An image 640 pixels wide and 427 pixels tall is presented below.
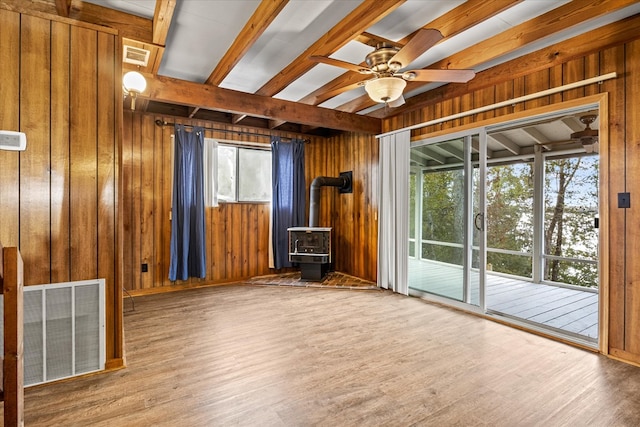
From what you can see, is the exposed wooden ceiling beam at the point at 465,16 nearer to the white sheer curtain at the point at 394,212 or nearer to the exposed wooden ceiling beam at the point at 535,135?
the white sheer curtain at the point at 394,212

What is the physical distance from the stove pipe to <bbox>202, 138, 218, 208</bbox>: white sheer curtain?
1533 mm

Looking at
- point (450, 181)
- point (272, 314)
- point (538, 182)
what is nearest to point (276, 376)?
point (272, 314)

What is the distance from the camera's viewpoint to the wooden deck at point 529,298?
11.1 feet

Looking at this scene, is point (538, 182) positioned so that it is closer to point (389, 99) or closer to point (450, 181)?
point (450, 181)

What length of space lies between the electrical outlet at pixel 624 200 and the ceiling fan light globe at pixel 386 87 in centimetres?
192

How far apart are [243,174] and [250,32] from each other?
3.05 m

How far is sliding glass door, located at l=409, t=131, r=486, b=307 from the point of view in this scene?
12.2ft

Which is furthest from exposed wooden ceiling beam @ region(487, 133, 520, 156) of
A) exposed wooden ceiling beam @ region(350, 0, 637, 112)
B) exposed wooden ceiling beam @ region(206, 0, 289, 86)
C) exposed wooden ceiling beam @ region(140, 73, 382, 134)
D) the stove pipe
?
exposed wooden ceiling beam @ region(206, 0, 289, 86)

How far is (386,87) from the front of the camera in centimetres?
244

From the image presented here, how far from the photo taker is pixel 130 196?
4.41m

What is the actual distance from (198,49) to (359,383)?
120 inches

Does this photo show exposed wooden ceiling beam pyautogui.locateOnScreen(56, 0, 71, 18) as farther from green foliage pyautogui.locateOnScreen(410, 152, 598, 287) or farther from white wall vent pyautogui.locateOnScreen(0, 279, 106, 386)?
green foliage pyautogui.locateOnScreen(410, 152, 598, 287)

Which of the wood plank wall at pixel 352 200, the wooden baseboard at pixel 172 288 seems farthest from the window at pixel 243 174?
the wooden baseboard at pixel 172 288

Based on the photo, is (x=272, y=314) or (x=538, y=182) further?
(x=538, y=182)
